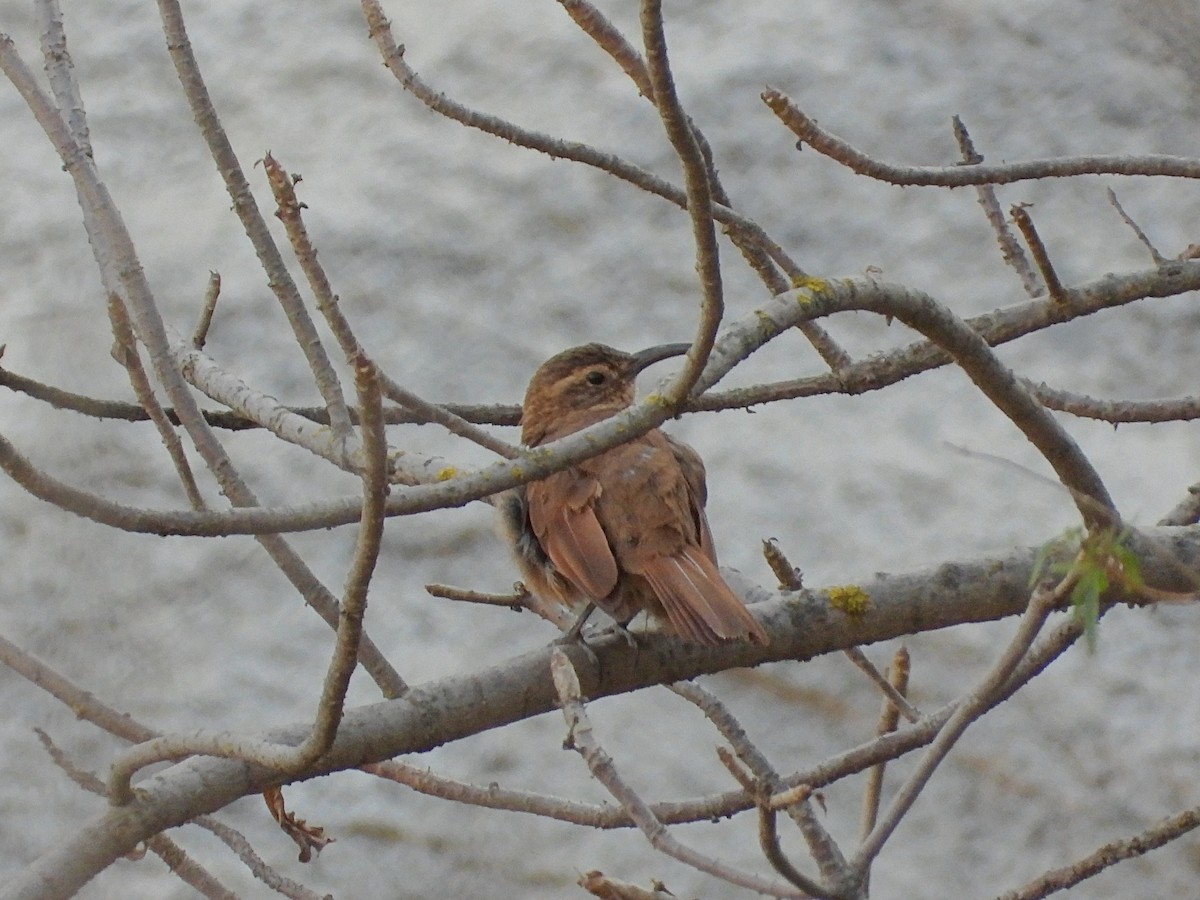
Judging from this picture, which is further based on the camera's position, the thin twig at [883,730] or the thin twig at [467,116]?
the thin twig at [883,730]

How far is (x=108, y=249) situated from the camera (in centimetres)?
253

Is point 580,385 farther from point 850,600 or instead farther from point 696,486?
point 850,600

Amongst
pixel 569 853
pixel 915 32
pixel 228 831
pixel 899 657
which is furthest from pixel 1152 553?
pixel 915 32

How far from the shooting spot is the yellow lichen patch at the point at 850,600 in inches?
101

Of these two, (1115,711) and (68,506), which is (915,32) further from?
(68,506)

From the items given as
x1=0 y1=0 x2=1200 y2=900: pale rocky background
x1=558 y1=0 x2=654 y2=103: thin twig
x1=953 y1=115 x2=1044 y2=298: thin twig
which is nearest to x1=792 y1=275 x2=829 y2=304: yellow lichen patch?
x1=558 y1=0 x2=654 y2=103: thin twig

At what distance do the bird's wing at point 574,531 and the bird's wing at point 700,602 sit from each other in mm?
82

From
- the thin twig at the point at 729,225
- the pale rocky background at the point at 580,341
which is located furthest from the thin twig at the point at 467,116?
the pale rocky background at the point at 580,341

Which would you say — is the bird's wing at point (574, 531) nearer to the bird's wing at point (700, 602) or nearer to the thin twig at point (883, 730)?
the bird's wing at point (700, 602)

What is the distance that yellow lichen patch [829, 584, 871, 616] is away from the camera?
2.55m

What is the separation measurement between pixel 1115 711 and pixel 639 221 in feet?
6.82

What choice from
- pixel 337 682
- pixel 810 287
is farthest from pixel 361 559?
pixel 810 287

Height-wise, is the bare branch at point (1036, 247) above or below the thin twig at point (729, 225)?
below

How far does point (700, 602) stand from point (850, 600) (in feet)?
0.76
